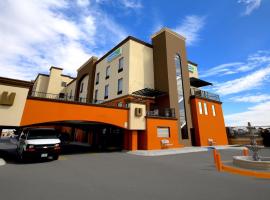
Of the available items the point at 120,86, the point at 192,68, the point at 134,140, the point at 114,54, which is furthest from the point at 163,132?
the point at 192,68

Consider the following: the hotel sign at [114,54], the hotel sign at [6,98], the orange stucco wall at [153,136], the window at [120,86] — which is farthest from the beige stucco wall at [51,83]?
the hotel sign at [6,98]

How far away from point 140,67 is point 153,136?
12.0 m

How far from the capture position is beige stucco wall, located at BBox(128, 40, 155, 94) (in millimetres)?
24734

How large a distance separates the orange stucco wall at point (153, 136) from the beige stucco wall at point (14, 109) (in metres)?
12.5

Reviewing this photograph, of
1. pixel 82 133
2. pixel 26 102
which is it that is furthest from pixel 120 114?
pixel 82 133

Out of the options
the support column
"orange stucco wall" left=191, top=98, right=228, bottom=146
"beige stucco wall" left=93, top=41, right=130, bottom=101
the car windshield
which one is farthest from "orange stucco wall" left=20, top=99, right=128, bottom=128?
"orange stucco wall" left=191, top=98, right=228, bottom=146

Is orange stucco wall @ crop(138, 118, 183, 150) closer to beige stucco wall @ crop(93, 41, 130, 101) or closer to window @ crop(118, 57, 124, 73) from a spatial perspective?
beige stucco wall @ crop(93, 41, 130, 101)

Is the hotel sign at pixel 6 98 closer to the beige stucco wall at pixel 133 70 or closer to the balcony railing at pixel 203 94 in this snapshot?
the beige stucco wall at pixel 133 70

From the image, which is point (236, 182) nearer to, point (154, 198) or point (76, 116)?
point (154, 198)

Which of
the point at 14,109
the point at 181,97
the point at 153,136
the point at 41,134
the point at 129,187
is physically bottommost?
the point at 129,187

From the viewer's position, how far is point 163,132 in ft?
66.6

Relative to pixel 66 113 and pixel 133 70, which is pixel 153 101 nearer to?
pixel 133 70

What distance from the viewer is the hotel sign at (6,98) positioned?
10789 mm

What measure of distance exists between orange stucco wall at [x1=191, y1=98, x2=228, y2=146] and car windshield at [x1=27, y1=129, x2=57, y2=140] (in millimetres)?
20239
